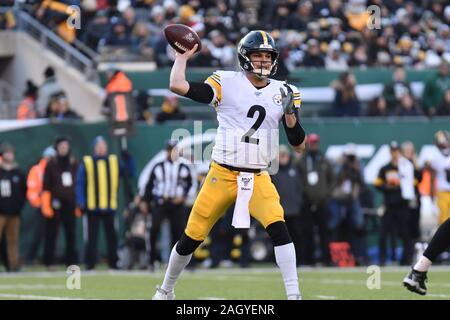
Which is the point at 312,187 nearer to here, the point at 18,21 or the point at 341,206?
the point at 341,206

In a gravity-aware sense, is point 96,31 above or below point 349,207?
above

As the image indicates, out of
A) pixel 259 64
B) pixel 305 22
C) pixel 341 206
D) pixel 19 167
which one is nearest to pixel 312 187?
pixel 341 206

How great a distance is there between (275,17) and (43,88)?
206 inches

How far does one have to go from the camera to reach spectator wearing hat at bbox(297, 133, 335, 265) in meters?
16.1

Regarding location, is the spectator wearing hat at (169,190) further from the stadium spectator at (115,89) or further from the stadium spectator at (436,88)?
the stadium spectator at (436,88)

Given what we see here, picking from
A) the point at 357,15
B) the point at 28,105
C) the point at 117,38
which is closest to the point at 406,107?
the point at 357,15

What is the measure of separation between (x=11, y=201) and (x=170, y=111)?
294 centimetres

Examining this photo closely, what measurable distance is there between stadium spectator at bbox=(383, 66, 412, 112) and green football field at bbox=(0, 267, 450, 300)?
4.05 metres

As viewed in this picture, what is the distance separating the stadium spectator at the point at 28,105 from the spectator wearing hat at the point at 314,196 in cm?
383

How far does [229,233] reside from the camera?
1638 cm

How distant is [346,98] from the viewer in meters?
18.2

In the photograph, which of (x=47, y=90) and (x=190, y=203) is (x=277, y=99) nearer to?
(x=190, y=203)

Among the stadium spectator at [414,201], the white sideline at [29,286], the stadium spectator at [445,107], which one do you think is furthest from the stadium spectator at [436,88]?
the white sideline at [29,286]

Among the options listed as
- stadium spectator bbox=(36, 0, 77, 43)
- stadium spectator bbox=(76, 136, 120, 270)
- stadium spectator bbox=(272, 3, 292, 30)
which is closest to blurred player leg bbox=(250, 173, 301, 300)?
stadium spectator bbox=(76, 136, 120, 270)
